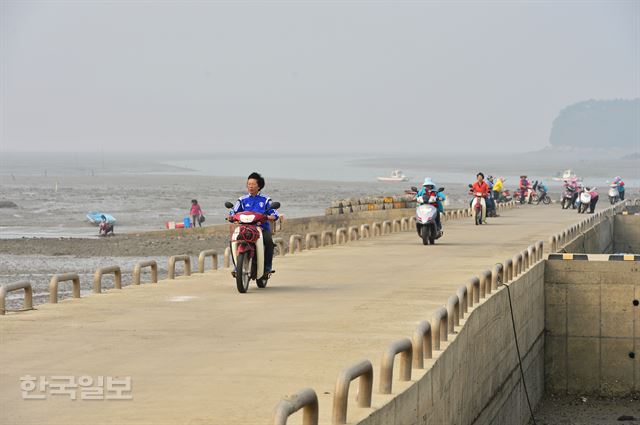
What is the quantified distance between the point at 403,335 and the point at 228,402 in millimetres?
4318

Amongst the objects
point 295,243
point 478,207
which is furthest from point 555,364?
point 478,207

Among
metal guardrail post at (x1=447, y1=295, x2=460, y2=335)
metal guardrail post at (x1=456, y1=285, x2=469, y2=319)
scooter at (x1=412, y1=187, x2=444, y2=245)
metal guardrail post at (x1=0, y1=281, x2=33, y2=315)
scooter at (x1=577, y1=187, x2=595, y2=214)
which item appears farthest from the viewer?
scooter at (x1=577, y1=187, x2=595, y2=214)

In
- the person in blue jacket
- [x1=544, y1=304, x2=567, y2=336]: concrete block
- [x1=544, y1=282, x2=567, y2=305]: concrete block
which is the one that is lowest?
[x1=544, y1=304, x2=567, y2=336]: concrete block

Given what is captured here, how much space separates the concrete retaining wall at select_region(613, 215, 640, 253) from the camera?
178 ft

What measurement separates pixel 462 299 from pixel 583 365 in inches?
413

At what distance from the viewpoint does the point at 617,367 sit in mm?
24656

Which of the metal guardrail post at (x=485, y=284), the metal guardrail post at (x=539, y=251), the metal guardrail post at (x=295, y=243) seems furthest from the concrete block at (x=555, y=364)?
the metal guardrail post at (x=485, y=284)

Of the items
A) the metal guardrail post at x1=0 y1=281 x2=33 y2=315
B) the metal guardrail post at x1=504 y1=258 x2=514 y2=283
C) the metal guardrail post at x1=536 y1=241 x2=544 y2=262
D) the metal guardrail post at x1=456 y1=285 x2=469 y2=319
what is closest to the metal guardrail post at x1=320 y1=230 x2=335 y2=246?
the metal guardrail post at x1=536 y1=241 x2=544 y2=262

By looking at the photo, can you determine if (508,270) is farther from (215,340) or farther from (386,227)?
(386,227)

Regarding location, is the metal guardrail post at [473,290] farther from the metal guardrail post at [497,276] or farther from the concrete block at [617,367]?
the concrete block at [617,367]

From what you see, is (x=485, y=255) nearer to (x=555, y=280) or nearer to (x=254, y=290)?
(x=555, y=280)

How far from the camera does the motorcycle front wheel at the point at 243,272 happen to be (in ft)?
59.5

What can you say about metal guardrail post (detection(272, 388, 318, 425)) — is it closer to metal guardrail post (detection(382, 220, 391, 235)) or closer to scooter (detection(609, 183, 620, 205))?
metal guardrail post (detection(382, 220, 391, 235))

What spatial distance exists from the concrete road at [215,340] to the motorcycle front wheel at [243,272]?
0.17 meters
